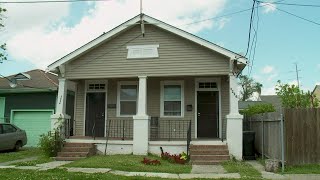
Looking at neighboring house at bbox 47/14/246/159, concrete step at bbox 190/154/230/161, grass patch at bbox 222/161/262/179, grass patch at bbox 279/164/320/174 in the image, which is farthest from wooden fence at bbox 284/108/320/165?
neighboring house at bbox 47/14/246/159

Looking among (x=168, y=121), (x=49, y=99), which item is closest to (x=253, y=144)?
(x=168, y=121)

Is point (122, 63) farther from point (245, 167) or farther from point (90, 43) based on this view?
point (245, 167)

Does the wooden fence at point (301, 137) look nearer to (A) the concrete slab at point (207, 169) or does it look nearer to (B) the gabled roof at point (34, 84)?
(A) the concrete slab at point (207, 169)

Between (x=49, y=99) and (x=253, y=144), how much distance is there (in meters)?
11.3

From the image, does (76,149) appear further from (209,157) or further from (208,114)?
(208,114)

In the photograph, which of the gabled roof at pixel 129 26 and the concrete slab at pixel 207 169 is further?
the gabled roof at pixel 129 26

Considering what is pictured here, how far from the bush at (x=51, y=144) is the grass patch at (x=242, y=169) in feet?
21.4

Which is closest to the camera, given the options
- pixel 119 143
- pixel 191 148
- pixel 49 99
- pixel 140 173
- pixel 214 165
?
pixel 140 173

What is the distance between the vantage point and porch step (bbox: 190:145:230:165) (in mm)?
14094

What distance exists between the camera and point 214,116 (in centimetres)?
1717

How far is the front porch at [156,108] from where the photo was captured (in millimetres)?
17062

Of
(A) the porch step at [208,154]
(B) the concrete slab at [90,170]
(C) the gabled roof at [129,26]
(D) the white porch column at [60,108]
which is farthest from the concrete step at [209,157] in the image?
(D) the white porch column at [60,108]

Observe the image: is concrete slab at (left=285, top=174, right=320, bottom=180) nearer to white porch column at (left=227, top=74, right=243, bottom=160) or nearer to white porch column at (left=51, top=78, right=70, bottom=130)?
white porch column at (left=227, top=74, right=243, bottom=160)

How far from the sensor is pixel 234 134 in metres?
14.9
